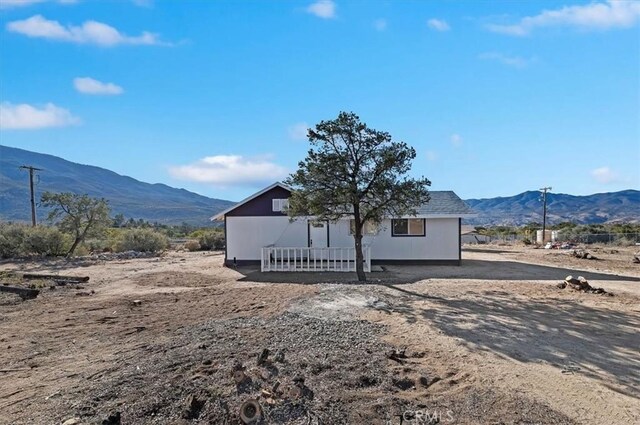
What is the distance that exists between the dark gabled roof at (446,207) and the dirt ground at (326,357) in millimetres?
6901

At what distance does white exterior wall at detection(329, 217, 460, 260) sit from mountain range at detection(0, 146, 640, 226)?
6793 centimetres

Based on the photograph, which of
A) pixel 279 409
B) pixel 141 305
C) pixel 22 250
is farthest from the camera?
pixel 22 250

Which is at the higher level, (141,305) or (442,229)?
(442,229)

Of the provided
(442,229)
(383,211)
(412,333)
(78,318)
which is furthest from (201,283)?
(442,229)

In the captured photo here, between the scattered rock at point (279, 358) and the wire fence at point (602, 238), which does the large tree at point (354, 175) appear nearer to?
the scattered rock at point (279, 358)

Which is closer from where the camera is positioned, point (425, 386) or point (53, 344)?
point (425, 386)

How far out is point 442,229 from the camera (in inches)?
674

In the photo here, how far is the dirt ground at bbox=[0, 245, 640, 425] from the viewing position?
371cm

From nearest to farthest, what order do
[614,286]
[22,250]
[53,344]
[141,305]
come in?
[53,344] < [141,305] < [614,286] < [22,250]

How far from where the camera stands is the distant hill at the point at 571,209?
105000mm

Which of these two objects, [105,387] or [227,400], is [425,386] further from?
[105,387]

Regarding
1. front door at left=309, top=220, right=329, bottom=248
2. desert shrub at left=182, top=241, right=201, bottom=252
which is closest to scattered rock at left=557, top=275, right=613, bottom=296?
front door at left=309, top=220, right=329, bottom=248

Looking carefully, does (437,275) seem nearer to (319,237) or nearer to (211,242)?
(319,237)

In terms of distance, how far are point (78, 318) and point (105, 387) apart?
13.9 feet
